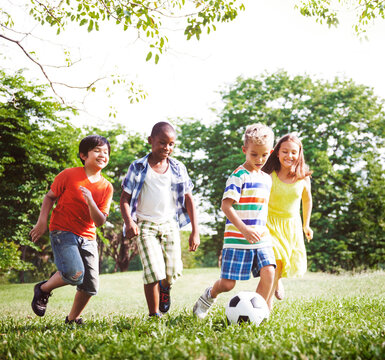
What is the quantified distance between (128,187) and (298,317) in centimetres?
244

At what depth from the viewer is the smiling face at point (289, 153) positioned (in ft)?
16.5

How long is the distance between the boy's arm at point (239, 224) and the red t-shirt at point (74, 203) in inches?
60.5

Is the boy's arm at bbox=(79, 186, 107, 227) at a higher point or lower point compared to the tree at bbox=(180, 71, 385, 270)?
lower

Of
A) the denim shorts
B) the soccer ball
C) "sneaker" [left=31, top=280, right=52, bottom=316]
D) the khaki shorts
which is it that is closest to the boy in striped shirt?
the soccer ball

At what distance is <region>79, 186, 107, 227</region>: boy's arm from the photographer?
4473 millimetres

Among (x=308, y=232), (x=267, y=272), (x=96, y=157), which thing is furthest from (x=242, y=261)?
(x=96, y=157)

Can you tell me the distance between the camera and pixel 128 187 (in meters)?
4.57

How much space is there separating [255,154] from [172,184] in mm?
1063

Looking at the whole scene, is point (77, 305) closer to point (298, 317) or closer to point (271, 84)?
point (298, 317)

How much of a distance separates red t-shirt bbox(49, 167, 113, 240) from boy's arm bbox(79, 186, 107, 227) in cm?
17

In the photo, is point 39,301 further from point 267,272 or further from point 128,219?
point 267,272

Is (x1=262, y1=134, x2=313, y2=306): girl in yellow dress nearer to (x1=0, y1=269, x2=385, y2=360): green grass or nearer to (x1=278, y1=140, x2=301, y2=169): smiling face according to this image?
(x1=278, y1=140, x2=301, y2=169): smiling face

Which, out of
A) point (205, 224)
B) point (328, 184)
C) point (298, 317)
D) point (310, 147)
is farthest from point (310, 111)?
point (298, 317)

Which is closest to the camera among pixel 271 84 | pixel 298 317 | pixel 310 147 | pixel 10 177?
pixel 298 317
